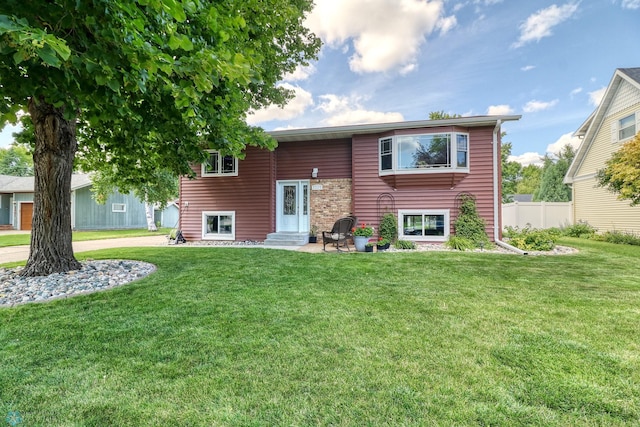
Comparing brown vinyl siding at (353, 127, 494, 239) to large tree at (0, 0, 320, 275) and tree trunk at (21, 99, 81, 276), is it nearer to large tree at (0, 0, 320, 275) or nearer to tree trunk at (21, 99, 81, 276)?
large tree at (0, 0, 320, 275)

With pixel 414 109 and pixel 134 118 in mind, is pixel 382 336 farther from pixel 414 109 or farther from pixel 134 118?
pixel 414 109

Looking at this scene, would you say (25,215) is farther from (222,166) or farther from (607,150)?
(607,150)

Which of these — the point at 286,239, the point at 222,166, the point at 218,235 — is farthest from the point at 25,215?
the point at 286,239

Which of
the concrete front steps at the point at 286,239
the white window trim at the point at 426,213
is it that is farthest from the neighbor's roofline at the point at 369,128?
the concrete front steps at the point at 286,239

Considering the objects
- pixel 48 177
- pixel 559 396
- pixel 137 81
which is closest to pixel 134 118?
pixel 137 81

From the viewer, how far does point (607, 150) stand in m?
11.8

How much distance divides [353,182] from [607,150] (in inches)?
456

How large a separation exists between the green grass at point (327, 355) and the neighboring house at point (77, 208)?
17.9 meters

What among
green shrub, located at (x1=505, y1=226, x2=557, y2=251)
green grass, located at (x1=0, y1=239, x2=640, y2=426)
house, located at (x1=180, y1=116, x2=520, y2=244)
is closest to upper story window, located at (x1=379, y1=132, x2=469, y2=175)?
house, located at (x1=180, y1=116, x2=520, y2=244)

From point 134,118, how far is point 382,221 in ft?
23.4

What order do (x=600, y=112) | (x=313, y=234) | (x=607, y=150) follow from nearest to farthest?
(x=313, y=234)
(x=607, y=150)
(x=600, y=112)

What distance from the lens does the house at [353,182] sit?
8.48 metres

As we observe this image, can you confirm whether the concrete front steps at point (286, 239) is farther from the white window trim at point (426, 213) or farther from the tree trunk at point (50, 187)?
the tree trunk at point (50, 187)

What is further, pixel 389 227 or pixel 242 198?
pixel 242 198
